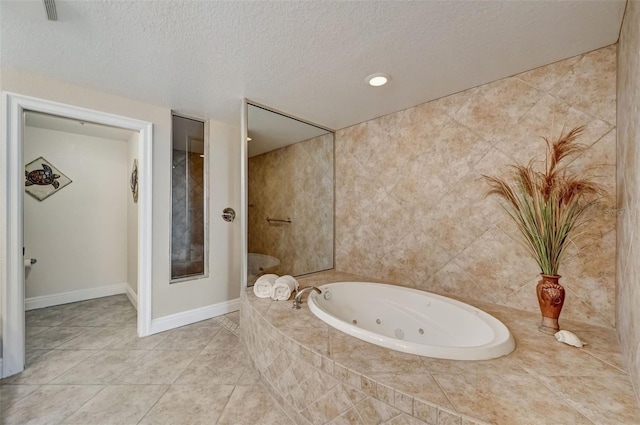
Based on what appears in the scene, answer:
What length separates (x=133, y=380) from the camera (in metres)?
1.67

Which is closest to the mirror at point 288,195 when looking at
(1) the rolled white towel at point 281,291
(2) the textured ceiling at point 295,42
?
(1) the rolled white towel at point 281,291

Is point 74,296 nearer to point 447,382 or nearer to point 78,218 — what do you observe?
point 78,218

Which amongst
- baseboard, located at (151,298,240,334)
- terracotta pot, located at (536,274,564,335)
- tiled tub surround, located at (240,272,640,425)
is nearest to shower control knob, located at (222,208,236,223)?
baseboard, located at (151,298,240,334)

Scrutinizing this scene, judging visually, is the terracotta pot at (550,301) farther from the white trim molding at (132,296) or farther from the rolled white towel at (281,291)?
the white trim molding at (132,296)

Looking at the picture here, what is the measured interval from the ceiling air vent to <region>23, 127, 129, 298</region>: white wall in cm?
265

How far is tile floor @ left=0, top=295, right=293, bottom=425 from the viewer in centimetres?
138


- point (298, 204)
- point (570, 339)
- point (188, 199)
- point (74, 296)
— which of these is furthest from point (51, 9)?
point (74, 296)

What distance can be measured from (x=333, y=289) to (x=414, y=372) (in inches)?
46.4

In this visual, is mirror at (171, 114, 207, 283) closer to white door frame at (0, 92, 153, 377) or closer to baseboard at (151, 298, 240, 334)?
baseboard at (151, 298, 240, 334)

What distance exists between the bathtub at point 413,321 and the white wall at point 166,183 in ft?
4.65

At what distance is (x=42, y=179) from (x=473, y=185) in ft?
16.0

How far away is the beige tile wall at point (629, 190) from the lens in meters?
0.99

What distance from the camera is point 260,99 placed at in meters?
2.20

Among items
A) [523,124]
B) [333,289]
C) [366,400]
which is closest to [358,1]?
[523,124]
